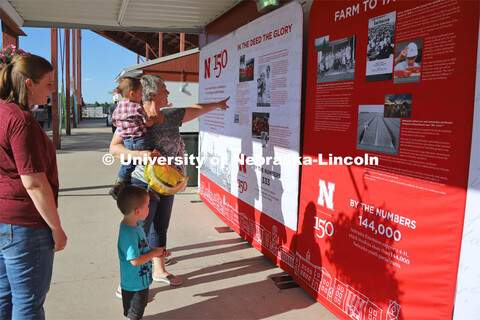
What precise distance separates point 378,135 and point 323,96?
67cm

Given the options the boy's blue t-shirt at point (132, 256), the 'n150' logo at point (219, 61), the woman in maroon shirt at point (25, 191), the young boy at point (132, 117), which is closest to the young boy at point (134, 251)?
the boy's blue t-shirt at point (132, 256)

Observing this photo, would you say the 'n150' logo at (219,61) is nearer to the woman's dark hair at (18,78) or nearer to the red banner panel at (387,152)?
the red banner panel at (387,152)

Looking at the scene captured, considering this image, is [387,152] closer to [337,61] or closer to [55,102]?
[337,61]

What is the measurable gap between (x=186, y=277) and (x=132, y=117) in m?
Result: 1.62

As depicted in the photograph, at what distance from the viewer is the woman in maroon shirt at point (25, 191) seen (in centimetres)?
171

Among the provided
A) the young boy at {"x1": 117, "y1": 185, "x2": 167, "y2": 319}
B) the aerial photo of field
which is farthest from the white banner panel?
the young boy at {"x1": 117, "y1": 185, "x2": 167, "y2": 319}

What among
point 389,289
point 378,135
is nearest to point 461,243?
point 389,289

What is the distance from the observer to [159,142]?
3051mm

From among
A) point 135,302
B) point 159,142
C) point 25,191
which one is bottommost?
point 135,302

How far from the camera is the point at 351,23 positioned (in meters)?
2.60

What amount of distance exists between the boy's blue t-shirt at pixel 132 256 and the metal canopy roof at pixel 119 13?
3.54 m

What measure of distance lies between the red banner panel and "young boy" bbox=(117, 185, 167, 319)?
4.44ft

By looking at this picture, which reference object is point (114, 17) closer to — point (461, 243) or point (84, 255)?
point (84, 255)

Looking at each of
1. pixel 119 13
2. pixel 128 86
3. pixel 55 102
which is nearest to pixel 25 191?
pixel 128 86
